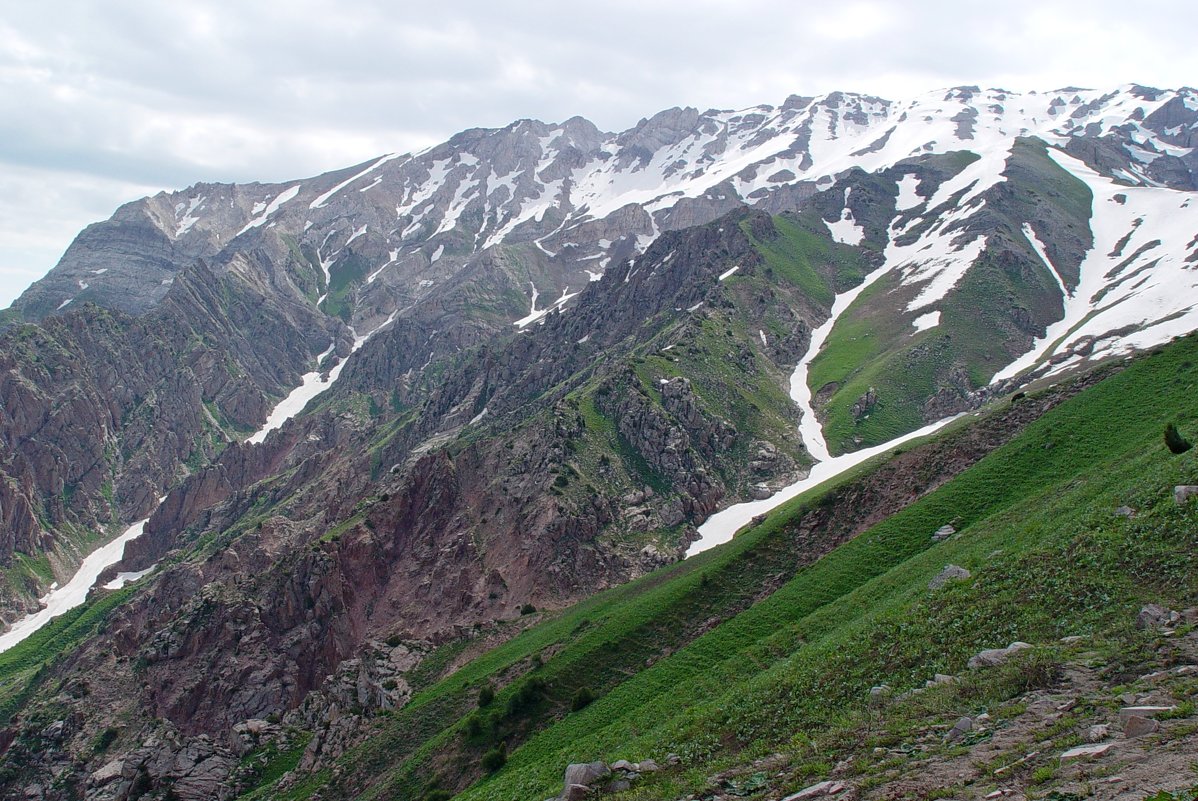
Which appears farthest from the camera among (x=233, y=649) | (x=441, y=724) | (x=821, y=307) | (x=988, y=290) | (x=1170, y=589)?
(x=821, y=307)

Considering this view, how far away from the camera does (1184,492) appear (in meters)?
31.6

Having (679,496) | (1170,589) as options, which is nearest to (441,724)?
(1170,589)

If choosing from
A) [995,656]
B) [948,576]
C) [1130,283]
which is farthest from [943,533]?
[1130,283]

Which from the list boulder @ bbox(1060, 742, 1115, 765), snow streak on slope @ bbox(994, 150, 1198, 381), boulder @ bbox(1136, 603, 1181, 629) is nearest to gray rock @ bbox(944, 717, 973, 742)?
boulder @ bbox(1060, 742, 1115, 765)

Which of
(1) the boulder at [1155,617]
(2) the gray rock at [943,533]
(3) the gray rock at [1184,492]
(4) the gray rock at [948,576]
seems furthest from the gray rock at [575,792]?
(2) the gray rock at [943,533]

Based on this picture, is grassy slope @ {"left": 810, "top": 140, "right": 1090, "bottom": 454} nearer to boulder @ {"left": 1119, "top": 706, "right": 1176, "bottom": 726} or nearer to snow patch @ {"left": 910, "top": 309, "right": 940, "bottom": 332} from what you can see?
snow patch @ {"left": 910, "top": 309, "right": 940, "bottom": 332}

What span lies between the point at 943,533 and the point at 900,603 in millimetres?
15697

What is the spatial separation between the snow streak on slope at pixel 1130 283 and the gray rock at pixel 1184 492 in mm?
84880

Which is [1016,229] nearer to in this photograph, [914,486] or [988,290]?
[988,290]

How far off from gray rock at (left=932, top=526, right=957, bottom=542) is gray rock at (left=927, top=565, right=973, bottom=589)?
12.5m

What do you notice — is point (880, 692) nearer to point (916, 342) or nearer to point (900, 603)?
point (900, 603)

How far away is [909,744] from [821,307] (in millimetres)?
152242

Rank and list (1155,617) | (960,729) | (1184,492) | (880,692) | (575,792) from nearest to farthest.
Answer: (960,729), (1155,617), (575,792), (880,692), (1184,492)

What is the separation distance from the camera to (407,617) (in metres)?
94.8
